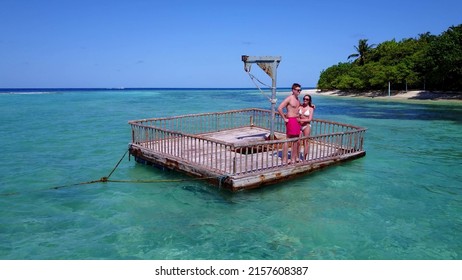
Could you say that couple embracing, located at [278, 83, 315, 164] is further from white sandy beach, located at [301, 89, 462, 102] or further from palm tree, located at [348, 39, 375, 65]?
palm tree, located at [348, 39, 375, 65]

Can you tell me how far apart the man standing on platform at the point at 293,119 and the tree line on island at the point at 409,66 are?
50973mm

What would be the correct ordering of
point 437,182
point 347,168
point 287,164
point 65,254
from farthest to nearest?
1. point 347,168
2. point 437,182
3. point 287,164
4. point 65,254

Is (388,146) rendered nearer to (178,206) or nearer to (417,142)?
(417,142)

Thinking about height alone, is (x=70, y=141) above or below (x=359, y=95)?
below

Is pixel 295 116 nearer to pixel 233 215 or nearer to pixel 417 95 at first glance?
pixel 233 215

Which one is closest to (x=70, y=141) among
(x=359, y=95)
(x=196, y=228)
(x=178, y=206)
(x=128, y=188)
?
(x=128, y=188)

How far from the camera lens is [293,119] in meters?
10.4

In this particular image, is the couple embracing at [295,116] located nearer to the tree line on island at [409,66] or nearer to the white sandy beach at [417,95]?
the tree line on island at [409,66]

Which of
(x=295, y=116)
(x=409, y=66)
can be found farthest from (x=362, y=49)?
(x=295, y=116)

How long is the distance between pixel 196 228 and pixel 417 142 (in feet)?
54.9

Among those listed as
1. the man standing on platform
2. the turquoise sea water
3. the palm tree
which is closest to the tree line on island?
the palm tree

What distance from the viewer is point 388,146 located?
60.3 feet

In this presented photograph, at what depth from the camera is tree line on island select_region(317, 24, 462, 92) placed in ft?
174

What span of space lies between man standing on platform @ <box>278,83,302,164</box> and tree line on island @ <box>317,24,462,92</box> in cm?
5097
